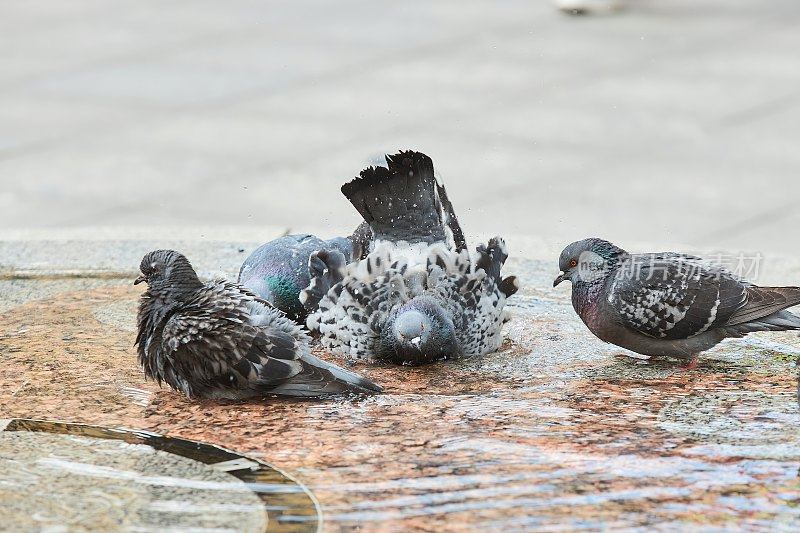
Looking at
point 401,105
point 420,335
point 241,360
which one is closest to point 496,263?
point 420,335

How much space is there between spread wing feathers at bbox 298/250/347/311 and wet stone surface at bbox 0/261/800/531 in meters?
0.48

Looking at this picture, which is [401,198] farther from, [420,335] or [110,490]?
[110,490]

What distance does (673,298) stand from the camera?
4668 millimetres

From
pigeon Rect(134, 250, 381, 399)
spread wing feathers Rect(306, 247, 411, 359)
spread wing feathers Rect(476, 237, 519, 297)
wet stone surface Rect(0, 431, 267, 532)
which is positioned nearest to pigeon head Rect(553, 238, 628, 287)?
spread wing feathers Rect(476, 237, 519, 297)

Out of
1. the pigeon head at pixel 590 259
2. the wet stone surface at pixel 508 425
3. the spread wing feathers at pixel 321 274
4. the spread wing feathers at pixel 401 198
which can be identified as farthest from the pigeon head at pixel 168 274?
the pigeon head at pixel 590 259

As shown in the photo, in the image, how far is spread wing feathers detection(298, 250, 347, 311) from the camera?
5035 millimetres

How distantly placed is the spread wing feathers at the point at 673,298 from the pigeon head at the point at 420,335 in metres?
0.60

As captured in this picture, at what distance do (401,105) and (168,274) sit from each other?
19.0 feet

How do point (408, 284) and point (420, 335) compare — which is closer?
point (420, 335)

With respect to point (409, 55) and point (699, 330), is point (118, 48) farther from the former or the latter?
point (699, 330)

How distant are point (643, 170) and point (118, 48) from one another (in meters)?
4.89

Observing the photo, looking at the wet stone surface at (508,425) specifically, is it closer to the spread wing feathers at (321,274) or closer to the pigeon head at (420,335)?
the pigeon head at (420,335)

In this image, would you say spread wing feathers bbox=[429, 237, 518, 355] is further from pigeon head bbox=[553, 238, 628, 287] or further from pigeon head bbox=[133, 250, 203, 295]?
pigeon head bbox=[133, 250, 203, 295]

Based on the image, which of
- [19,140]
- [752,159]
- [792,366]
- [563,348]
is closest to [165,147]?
[19,140]
